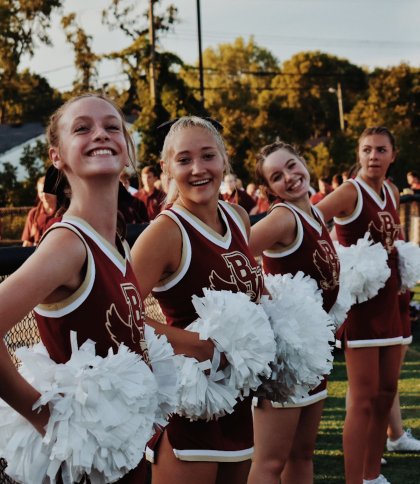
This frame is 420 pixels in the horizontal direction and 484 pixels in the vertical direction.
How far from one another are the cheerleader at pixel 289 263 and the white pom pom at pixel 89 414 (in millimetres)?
1273

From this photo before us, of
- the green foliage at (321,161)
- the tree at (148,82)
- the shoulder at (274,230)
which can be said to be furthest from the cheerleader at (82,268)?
the green foliage at (321,161)

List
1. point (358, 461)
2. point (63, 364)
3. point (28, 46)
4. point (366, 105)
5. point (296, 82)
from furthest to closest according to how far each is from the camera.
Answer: point (296, 82)
point (366, 105)
point (28, 46)
point (358, 461)
point (63, 364)

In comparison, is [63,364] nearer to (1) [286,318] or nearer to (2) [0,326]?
(2) [0,326]

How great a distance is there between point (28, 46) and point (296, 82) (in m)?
24.0

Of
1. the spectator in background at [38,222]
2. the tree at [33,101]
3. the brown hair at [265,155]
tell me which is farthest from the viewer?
the tree at [33,101]

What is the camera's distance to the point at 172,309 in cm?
262

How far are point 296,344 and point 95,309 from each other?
965 millimetres

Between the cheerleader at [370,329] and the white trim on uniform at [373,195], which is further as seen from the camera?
the white trim on uniform at [373,195]

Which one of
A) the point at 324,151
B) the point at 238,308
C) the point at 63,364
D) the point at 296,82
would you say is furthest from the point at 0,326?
the point at 296,82

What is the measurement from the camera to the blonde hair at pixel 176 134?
275cm

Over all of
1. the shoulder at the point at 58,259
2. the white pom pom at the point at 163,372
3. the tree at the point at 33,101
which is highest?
the tree at the point at 33,101

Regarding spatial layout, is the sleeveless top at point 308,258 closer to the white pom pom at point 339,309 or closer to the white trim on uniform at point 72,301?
the white pom pom at point 339,309

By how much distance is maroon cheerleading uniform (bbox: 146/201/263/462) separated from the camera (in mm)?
2572

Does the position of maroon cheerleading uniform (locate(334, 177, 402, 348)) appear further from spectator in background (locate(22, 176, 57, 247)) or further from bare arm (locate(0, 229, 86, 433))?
spectator in background (locate(22, 176, 57, 247))
